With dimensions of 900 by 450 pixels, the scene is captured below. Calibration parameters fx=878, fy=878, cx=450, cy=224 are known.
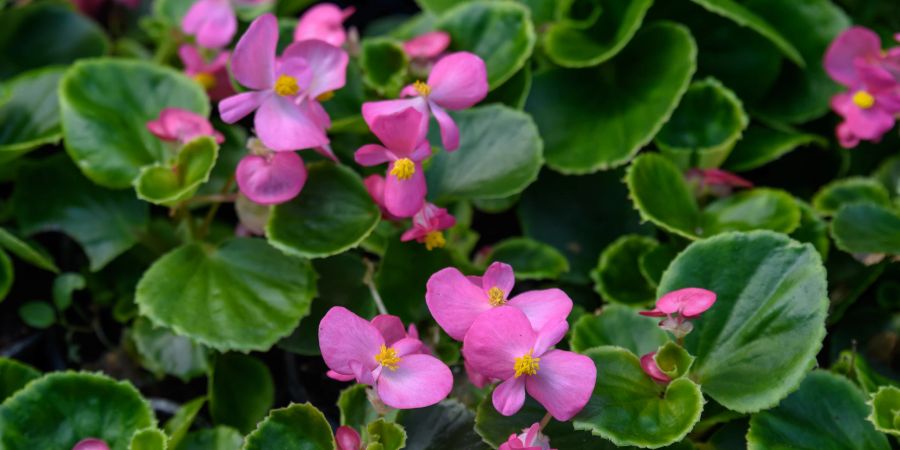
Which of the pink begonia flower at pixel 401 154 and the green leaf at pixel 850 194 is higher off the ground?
the pink begonia flower at pixel 401 154

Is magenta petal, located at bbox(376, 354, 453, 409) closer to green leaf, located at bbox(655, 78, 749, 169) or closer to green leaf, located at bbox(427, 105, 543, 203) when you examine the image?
green leaf, located at bbox(427, 105, 543, 203)

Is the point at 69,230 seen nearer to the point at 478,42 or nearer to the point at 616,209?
the point at 478,42

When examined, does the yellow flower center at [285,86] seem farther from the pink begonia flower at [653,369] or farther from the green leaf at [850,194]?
the green leaf at [850,194]

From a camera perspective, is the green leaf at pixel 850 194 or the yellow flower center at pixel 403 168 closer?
the yellow flower center at pixel 403 168

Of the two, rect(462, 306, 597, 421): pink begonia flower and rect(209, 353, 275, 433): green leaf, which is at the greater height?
rect(462, 306, 597, 421): pink begonia flower

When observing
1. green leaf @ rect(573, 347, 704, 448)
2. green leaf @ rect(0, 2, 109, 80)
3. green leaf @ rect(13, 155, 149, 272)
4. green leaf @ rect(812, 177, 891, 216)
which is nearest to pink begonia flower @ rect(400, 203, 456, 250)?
green leaf @ rect(573, 347, 704, 448)

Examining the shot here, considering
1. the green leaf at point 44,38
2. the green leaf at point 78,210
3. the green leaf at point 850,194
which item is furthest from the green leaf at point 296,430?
the green leaf at point 44,38

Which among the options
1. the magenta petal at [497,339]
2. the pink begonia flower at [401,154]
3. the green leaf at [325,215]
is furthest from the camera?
the green leaf at [325,215]
